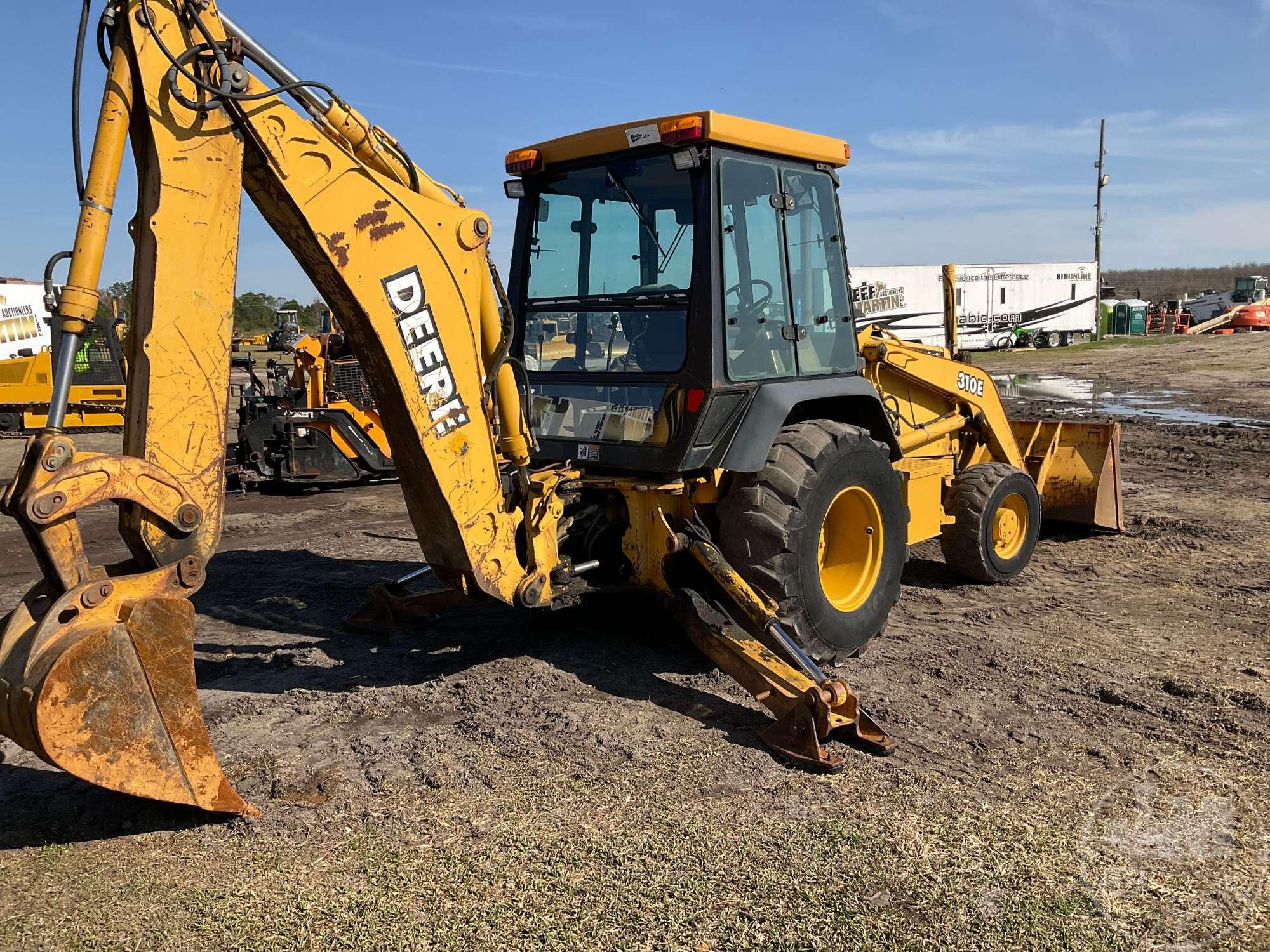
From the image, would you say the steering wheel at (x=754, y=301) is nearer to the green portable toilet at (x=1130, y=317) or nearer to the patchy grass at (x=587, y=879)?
the patchy grass at (x=587, y=879)

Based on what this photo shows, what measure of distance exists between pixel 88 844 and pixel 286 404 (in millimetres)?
9149

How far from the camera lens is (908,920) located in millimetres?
2982

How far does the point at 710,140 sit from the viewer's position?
4.55 m

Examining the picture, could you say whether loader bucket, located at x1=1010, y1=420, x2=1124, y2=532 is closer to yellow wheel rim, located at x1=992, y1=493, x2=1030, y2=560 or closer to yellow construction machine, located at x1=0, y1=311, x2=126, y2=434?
yellow wheel rim, located at x1=992, y1=493, x2=1030, y2=560

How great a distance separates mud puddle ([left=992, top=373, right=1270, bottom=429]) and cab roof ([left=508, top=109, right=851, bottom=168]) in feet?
41.6

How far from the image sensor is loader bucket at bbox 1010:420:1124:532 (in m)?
8.05

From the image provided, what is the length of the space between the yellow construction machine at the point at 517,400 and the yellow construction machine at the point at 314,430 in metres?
6.31

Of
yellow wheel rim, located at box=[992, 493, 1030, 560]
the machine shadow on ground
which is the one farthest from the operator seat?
yellow wheel rim, located at box=[992, 493, 1030, 560]

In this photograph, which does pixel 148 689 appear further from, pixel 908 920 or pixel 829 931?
pixel 908 920

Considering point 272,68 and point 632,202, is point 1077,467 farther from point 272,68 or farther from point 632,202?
point 272,68

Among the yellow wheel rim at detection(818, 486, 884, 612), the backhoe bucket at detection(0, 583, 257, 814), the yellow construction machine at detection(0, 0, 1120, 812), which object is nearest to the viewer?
the backhoe bucket at detection(0, 583, 257, 814)

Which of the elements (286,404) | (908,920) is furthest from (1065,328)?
(908,920)

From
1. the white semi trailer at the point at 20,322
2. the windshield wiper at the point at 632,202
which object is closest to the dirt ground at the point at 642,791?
the windshield wiper at the point at 632,202

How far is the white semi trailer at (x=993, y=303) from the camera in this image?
107 ft
